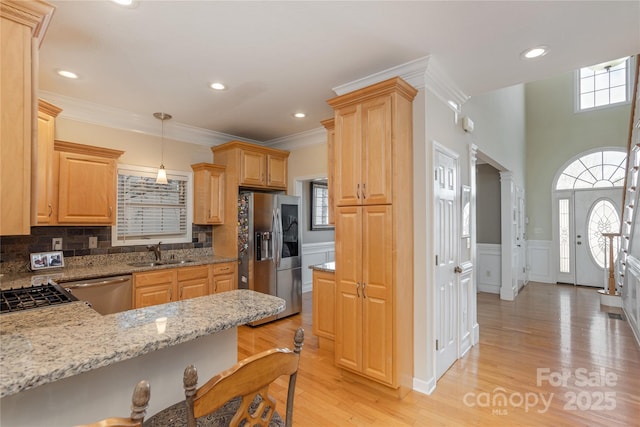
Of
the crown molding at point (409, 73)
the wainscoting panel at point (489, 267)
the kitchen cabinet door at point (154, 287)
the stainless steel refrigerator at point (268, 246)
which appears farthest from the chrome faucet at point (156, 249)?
the wainscoting panel at point (489, 267)

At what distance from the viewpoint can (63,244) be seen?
324 cm

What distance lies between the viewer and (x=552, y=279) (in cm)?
667

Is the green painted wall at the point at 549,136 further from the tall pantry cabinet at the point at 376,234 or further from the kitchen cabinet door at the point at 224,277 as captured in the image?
the kitchen cabinet door at the point at 224,277

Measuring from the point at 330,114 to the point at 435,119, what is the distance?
148cm

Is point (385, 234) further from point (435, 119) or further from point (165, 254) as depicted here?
point (165, 254)

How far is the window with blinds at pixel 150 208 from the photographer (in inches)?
145

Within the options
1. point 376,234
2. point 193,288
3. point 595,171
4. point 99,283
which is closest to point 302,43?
point 376,234

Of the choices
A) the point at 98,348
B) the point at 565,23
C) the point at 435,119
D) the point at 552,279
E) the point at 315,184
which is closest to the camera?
the point at 98,348

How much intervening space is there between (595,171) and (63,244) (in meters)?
8.99

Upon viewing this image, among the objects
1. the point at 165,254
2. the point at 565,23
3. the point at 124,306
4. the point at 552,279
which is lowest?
the point at 552,279

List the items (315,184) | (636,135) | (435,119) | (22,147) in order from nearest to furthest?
(22,147)
(435,119)
(636,135)
(315,184)

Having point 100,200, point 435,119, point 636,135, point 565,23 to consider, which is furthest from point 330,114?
point 636,135

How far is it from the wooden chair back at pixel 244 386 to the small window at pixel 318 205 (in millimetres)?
4948

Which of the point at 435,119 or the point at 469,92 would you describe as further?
the point at 469,92
